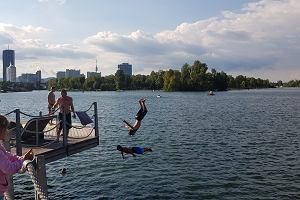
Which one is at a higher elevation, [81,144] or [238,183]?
[81,144]

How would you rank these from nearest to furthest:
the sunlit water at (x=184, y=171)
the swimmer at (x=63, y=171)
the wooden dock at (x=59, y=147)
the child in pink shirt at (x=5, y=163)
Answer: the child in pink shirt at (x=5, y=163) < the wooden dock at (x=59, y=147) < the sunlit water at (x=184, y=171) < the swimmer at (x=63, y=171)

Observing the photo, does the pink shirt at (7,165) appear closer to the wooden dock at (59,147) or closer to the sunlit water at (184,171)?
the wooden dock at (59,147)

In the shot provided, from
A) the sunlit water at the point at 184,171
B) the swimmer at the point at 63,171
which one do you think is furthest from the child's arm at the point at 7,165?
the swimmer at the point at 63,171

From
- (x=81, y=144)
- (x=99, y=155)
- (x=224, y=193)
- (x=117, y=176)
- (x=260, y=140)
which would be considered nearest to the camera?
(x=81, y=144)

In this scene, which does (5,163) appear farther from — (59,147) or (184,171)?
(184,171)

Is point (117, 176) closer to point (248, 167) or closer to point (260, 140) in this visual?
point (248, 167)

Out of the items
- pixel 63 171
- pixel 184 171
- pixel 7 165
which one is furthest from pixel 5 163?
pixel 184 171

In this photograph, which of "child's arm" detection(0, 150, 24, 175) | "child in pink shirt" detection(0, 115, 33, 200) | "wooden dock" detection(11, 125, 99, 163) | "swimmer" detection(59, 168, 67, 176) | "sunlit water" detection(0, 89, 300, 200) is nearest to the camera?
"child in pink shirt" detection(0, 115, 33, 200)

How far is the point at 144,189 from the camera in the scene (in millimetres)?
18969

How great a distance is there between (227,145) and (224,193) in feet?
44.5

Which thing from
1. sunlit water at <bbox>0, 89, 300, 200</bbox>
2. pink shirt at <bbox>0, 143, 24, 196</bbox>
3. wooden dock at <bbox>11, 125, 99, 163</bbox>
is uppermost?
pink shirt at <bbox>0, 143, 24, 196</bbox>

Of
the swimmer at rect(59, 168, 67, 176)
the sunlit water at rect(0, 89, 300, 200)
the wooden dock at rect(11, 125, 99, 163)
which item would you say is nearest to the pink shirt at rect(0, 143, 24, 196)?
the wooden dock at rect(11, 125, 99, 163)

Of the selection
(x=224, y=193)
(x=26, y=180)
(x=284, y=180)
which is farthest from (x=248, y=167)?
(x=26, y=180)

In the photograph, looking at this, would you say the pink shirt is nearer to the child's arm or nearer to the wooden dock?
the child's arm
